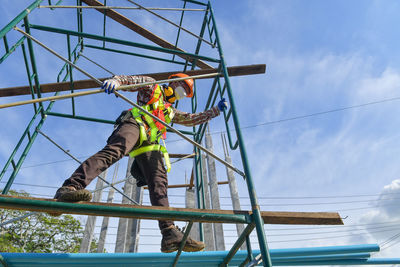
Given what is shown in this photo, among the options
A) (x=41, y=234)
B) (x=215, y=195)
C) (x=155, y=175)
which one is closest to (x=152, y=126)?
(x=155, y=175)

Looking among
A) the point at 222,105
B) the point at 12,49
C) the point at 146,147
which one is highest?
the point at 12,49

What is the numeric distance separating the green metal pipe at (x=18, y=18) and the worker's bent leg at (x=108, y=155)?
1424 millimetres

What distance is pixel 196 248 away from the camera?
248 centimetres

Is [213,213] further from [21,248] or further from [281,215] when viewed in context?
[21,248]

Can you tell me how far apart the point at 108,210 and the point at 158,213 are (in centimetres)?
33

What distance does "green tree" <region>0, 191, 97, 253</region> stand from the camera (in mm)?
16547

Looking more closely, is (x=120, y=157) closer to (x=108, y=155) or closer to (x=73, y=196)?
(x=108, y=155)

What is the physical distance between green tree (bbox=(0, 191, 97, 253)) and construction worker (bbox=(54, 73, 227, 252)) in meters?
16.0

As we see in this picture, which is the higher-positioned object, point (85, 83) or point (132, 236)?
point (85, 83)

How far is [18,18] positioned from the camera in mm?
2961

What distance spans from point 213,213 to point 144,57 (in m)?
3.94

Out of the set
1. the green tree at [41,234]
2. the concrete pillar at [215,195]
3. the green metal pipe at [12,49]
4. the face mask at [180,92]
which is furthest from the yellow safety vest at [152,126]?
the green tree at [41,234]

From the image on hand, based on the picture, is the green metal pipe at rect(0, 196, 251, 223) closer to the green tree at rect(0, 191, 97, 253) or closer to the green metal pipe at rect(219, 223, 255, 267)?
the green metal pipe at rect(219, 223, 255, 267)

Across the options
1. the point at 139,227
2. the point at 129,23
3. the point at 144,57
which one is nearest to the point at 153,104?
the point at 144,57
